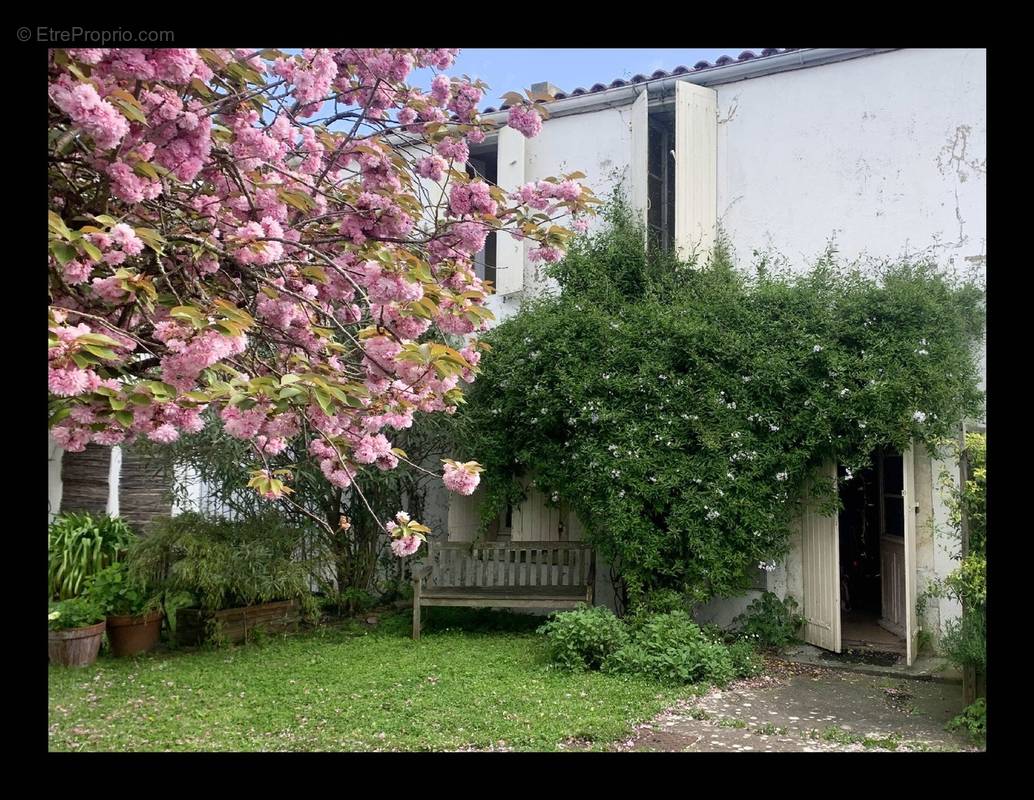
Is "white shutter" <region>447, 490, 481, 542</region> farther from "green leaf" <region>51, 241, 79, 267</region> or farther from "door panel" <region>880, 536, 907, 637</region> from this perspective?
"green leaf" <region>51, 241, 79, 267</region>

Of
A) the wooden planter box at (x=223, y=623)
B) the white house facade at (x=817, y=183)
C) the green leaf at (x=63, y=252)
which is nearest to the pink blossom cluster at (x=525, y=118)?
the green leaf at (x=63, y=252)

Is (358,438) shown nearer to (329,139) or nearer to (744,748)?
(329,139)

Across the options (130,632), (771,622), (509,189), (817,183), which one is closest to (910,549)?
(771,622)

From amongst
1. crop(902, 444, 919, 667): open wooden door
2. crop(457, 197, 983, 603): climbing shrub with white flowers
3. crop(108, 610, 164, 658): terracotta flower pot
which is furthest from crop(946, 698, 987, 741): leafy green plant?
crop(108, 610, 164, 658): terracotta flower pot

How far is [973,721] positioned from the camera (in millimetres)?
4562

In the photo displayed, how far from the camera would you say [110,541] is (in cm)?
735

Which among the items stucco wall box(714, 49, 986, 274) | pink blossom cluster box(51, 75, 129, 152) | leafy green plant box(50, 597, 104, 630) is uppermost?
stucco wall box(714, 49, 986, 274)

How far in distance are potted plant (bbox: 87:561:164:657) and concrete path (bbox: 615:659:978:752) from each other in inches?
160

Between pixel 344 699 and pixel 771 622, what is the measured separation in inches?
141

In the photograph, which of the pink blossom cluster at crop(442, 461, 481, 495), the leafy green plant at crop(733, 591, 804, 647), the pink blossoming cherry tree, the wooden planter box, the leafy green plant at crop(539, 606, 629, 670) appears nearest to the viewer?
the pink blossoming cherry tree

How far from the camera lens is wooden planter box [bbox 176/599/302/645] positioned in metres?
6.65

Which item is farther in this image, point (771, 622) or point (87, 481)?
point (87, 481)

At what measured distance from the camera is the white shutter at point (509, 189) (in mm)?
8609

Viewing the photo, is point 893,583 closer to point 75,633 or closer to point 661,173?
point 661,173
